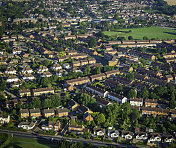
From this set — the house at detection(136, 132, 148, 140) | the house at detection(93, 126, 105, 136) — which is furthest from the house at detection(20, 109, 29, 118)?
the house at detection(136, 132, 148, 140)

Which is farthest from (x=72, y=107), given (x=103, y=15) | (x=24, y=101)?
(x=103, y=15)

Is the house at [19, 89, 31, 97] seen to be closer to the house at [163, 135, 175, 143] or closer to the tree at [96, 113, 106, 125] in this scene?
the tree at [96, 113, 106, 125]

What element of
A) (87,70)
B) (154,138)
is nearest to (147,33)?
(87,70)

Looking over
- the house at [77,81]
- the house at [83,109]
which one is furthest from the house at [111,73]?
the house at [83,109]

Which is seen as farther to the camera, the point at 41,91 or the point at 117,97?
the point at 41,91

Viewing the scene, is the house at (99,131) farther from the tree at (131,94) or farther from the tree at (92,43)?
the tree at (92,43)

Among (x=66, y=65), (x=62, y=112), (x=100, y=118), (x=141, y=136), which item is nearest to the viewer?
(x=141, y=136)

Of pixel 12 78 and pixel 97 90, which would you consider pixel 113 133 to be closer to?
pixel 97 90
